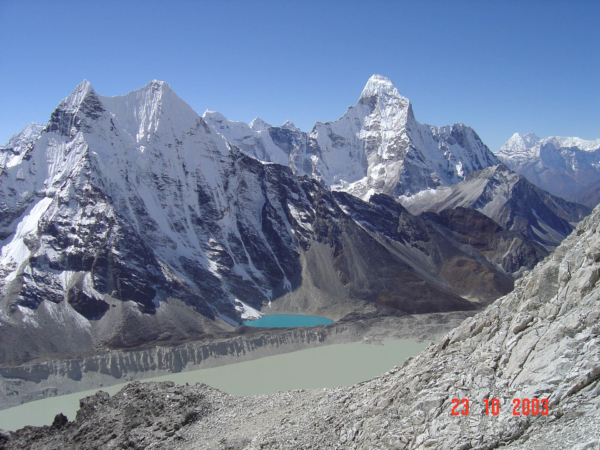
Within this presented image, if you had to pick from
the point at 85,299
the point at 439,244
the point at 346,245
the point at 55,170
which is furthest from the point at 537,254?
the point at 55,170

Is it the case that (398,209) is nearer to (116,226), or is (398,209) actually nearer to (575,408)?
(116,226)

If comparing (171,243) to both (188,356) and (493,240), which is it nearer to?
(188,356)

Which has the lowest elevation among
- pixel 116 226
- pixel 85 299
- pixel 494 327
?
pixel 494 327

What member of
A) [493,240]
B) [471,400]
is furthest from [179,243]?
[471,400]

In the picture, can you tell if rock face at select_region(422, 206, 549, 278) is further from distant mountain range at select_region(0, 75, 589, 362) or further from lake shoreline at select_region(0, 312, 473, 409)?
lake shoreline at select_region(0, 312, 473, 409)

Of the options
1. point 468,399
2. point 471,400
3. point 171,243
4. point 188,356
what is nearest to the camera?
point 471,400

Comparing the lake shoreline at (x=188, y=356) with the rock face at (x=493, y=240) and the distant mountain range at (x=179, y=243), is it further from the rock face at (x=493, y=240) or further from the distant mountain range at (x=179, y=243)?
the rock face at (x=493, y=240)

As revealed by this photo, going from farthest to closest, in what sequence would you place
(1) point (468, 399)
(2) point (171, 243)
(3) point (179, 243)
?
(3) point (179, 243) → (2) point (171, 243) → (1) point (468, 399)

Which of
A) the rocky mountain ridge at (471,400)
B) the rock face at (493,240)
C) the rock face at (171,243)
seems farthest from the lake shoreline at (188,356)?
the rock face at (493,240)
